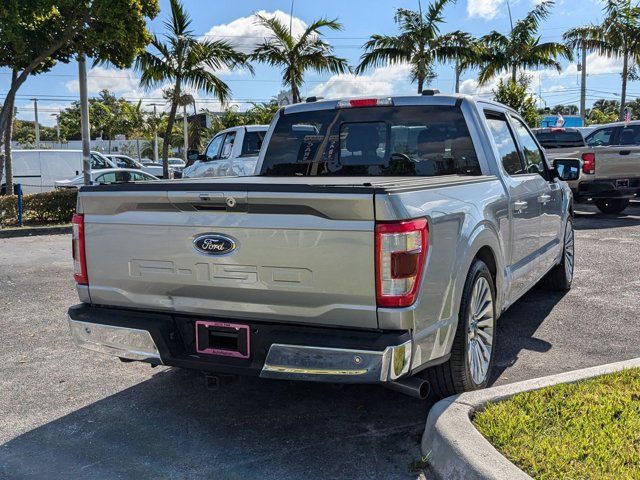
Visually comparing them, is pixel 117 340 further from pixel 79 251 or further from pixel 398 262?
pixel 398 262

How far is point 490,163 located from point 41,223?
1280 centimetres

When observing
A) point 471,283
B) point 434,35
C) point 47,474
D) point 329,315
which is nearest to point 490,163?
point 471,283

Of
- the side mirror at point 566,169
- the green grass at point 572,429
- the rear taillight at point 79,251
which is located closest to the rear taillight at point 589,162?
the side mirror at point 566,169

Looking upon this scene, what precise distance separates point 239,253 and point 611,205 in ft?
44.0

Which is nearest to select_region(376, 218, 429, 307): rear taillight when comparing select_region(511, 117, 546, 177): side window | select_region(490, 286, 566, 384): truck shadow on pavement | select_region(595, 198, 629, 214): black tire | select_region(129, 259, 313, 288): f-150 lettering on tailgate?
select_region(129, 259, 313, 288): f-150 lettering on tailgate

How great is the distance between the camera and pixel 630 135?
14.4 m

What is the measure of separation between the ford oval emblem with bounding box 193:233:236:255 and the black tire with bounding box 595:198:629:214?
12.9 metres

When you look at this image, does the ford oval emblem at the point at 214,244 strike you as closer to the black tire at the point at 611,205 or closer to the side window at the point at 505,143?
the side window at the point at 505,143

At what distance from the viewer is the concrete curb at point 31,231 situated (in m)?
13.7

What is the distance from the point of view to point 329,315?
10.7ft

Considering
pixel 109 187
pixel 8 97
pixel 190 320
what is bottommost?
pixel 190 320

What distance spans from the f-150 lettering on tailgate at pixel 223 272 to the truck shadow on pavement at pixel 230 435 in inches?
37.7

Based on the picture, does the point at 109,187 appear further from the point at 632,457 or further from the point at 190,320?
the point at 632,457

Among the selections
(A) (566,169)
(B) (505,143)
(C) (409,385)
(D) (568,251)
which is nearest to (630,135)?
(D) (568,251)
